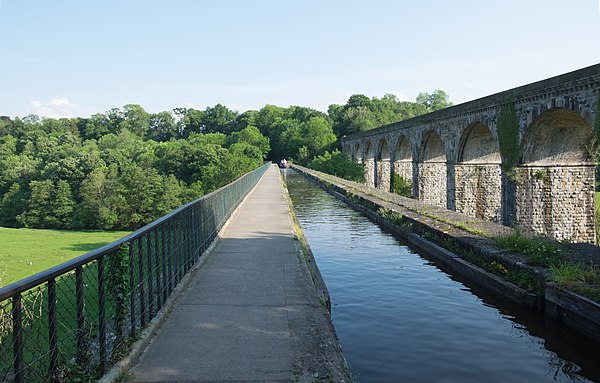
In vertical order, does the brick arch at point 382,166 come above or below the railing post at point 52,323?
above

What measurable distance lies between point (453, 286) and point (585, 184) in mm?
10314

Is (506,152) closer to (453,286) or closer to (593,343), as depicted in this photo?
(453,286)

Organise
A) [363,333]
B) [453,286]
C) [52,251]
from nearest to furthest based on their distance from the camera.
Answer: [363,333] → [453,286] → [52,251]

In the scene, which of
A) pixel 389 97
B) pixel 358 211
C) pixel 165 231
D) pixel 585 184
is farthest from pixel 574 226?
pixel 389 97

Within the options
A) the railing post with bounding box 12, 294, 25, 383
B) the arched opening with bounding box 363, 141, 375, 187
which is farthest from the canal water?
the arched opening with bounding box 363, 141, 375, 187

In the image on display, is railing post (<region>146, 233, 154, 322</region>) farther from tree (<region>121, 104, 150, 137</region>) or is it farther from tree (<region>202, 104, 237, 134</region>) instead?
tree (<region>121, 104, 150, 137</region>)

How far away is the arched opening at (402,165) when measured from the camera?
35.9 m

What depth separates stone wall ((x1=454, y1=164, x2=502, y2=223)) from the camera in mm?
23172

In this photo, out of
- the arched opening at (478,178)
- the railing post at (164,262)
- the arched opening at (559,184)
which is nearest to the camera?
the railing post at (164,262)

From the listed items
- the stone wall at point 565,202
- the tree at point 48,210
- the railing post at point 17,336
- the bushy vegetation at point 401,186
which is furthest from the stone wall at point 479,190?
the tree at point 48,210

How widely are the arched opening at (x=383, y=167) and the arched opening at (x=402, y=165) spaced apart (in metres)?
5.02

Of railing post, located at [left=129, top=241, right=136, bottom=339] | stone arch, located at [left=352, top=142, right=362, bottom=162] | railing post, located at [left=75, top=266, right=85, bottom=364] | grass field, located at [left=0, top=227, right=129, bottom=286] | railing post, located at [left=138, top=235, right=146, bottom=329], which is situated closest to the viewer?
railing post, located at [left=75, top=266, right=85, bottom=364]

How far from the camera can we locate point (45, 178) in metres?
70.5

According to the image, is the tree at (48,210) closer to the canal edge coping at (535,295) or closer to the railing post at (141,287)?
the canal edge coping at (535,295)
